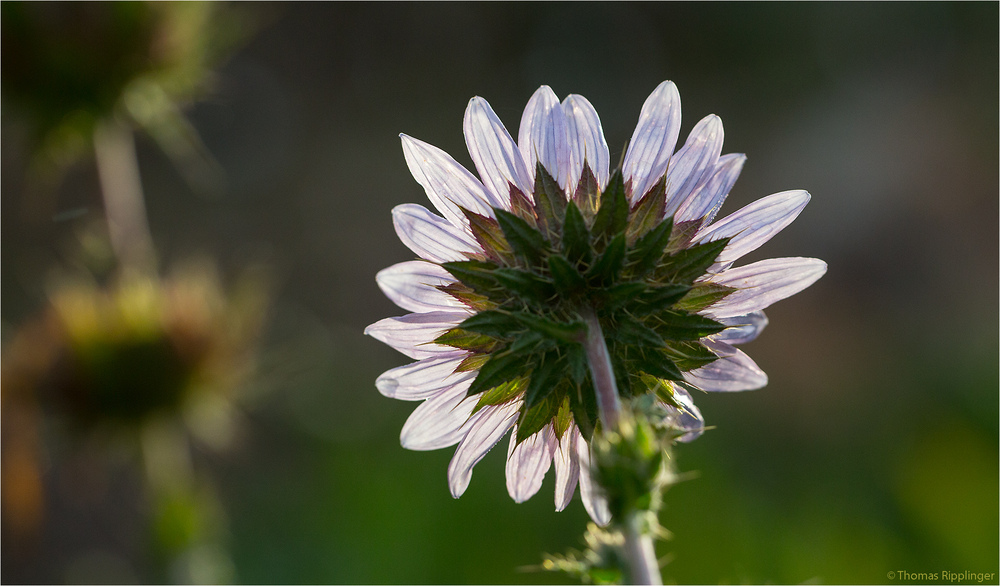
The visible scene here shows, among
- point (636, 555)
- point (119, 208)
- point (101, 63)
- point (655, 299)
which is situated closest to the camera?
point (636, 555)

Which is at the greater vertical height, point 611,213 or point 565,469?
point 611,213

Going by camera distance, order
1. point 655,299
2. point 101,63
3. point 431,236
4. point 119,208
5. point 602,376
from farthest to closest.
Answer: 1. point 119,208
2. point 101,63
3. point 431,236
4. point 655,299
5. point 602,376

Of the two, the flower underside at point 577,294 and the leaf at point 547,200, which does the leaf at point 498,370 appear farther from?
the leaf at point 547,200

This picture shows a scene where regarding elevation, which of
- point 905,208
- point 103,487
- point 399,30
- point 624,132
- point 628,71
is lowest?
point 103,487

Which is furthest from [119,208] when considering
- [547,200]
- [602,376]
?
[602,376]

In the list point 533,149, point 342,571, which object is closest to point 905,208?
point 342,571

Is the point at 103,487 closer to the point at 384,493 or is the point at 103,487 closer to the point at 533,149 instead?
the point at 384,493

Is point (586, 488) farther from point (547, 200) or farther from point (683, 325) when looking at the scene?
point (547, 200)
